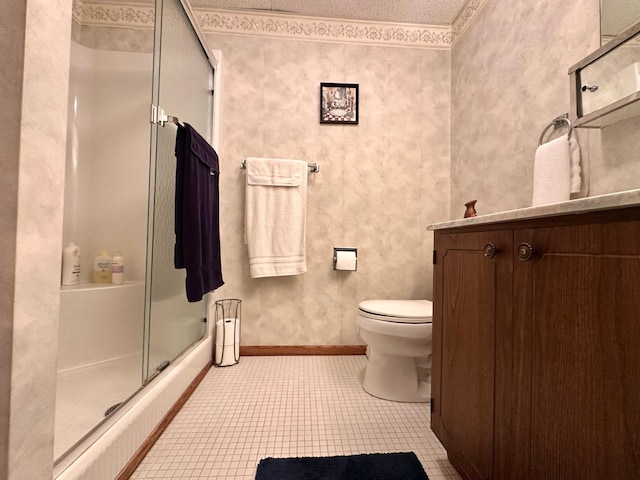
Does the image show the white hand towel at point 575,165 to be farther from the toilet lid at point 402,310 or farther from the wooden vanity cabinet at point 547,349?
the toilet lid at point 402,310

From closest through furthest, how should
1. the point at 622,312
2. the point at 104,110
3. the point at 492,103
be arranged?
the point at 622,312 < the point at 492,103 < the point at 104,110

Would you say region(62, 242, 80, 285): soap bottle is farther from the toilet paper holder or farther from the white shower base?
the toilet paper holder

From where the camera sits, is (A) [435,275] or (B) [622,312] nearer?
(B) [622,312]

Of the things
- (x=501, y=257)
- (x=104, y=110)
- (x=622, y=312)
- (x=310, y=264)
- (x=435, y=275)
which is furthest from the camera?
(x=310, y=264)

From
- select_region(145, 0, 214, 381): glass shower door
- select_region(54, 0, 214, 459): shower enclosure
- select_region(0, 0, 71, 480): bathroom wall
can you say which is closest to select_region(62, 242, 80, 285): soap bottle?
select_region(54, 0, 214, 459): shower enclosure

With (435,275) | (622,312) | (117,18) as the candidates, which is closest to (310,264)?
(435,275)

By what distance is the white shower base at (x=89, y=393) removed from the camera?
2.47ft

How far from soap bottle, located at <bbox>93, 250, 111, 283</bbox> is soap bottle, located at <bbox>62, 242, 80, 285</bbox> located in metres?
0.07

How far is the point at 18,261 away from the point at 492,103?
185cm

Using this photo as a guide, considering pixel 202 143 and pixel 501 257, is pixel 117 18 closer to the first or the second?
pixel 202 143

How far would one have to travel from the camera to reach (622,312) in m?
0.39

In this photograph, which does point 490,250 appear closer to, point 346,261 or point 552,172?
point 552,172

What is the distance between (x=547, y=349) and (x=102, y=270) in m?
1.92

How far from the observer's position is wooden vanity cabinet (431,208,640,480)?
0.39 m
